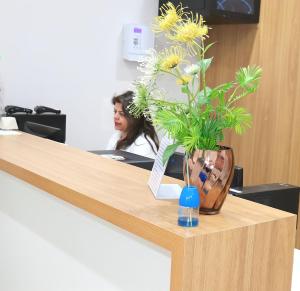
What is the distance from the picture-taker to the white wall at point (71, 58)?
3262 mm

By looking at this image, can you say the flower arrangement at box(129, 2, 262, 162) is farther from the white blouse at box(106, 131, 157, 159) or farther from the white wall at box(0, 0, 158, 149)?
the white wall at box(0, 0, 158, 149)

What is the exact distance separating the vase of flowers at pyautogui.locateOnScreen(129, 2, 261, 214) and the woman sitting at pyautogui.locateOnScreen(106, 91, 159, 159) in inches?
76.0

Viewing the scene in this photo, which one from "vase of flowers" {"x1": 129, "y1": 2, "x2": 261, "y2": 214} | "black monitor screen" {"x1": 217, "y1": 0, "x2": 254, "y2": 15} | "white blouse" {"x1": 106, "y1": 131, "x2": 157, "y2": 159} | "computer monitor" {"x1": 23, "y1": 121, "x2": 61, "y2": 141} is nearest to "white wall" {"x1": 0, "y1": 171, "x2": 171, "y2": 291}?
"vase of flowers" {"x1": 129, "y1": 2, "x2": 261, "y2": 214}

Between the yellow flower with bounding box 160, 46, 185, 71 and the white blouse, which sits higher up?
the yellow flower with bounding box 160, 46, 185, 71

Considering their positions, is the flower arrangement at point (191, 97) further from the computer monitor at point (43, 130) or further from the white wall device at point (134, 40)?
the white wall device at point (134, 40)

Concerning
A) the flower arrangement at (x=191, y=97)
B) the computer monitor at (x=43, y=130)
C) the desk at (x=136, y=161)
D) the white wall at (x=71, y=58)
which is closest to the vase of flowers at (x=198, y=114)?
the flower arrangement at (x=191, y=97)

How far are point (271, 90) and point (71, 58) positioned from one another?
1.56 metres

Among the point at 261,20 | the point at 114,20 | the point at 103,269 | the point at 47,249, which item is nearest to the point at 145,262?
the point at 103,269

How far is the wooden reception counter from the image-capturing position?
96 cm

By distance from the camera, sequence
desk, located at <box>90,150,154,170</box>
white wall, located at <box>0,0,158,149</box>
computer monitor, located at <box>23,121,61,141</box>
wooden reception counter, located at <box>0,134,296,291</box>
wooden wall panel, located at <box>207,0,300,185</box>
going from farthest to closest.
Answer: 1. wooden wall panel, located at <box>207,0,300,185</box>
2. white wall, located at <box>0,0,158,149</box>
3. computer monitor, located at <box>23,121,61,141</box>
4. desk, located at <box>90,150,154,170</box>
5. wooden reception counter, located at <box>0,134,296,291</box>

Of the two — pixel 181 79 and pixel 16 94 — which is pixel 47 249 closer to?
pixel 181 79

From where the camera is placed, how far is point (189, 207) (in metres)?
1.01

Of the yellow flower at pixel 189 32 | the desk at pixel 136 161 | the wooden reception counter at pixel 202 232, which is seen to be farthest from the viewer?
the desk at pixel 136 161

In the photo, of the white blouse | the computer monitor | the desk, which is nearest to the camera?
the desk
